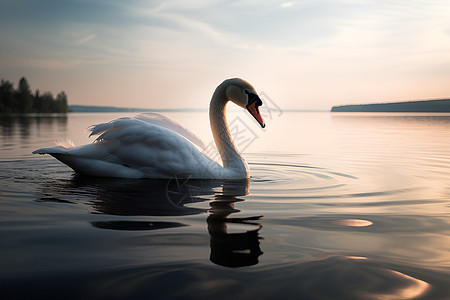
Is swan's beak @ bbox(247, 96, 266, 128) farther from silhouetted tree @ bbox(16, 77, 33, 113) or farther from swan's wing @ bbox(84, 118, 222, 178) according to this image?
silhouetted tree @ bbox(16, 77, 33, 113)

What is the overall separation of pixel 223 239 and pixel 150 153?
342cm

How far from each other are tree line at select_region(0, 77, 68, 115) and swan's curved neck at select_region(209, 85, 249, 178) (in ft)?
393

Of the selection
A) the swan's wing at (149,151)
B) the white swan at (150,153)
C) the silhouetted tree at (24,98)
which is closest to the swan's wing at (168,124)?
the white swan at (150,153)

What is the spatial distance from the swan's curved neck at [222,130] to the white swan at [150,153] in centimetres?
2

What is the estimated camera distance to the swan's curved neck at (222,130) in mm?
7746

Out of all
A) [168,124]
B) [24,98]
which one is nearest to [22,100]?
[24,98]

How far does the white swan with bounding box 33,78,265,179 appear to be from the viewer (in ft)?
22.6

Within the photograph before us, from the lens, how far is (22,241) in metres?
3.72

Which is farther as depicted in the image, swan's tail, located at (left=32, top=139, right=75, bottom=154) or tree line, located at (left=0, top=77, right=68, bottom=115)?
tree line, located at (left=0, top=77, right=68, bottom=115)

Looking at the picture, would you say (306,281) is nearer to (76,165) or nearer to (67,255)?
(67,255)

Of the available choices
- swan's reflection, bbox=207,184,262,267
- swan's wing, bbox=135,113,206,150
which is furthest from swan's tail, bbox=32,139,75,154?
swan's reflection, bbox=207,184,262,267

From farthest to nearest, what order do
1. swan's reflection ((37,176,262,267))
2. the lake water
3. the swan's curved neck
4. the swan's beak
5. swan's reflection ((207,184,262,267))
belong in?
1. the swan's curved neck
2. the swan's beak
3. swan's reflection ((37,176,262,267))
4. swan's reflection ((207,184,262,267))
5. the lake water

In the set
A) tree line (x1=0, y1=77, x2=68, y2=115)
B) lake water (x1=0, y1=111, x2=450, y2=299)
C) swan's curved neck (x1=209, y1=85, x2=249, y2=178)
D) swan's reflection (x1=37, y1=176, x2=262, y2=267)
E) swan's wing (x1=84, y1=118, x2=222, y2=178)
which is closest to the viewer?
lake water (x1=0, y1=111, x2=450, y2=299)

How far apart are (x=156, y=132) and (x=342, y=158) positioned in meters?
5.87
